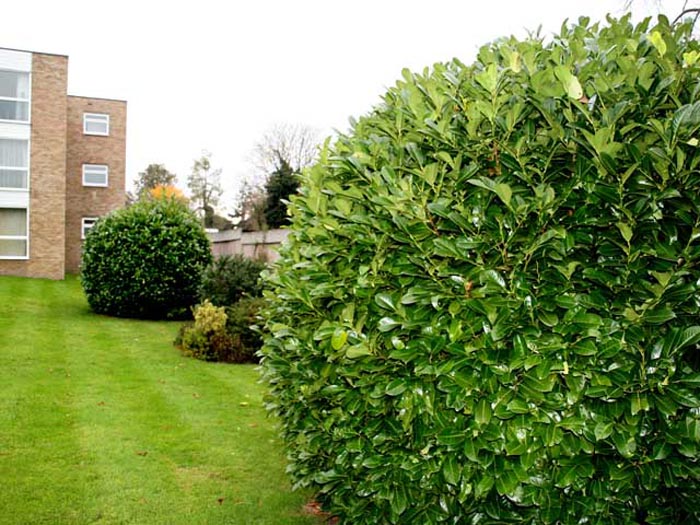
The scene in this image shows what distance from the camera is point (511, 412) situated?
2.63 metres

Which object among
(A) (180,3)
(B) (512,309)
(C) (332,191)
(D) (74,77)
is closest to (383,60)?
(A) (180,3)

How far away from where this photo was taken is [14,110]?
2408cm

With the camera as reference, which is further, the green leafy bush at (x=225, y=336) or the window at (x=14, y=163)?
the window at (x=14, y=163)

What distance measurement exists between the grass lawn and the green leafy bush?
0.34 m

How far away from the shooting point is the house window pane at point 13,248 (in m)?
24.1

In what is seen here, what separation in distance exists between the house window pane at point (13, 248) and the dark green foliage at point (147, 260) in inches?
422

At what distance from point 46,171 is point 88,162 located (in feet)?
14.0

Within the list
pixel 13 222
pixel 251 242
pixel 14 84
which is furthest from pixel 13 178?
pixel 251 242

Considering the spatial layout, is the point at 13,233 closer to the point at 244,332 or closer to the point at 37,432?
the point at 244,332

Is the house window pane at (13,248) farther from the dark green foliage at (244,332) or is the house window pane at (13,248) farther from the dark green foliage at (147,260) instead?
the dark green foliage at (244,332)

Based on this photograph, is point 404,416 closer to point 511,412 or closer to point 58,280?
point 511,412

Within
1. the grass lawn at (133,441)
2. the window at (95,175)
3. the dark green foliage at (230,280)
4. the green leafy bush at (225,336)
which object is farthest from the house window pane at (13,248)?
the green leafy bush at (225,336)

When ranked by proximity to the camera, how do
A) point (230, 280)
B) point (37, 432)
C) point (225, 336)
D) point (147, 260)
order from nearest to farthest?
point (37, 432) → point (225, 336) → point (230, 280) → point (147, 260)

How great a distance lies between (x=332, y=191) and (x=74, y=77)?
31.4 m
